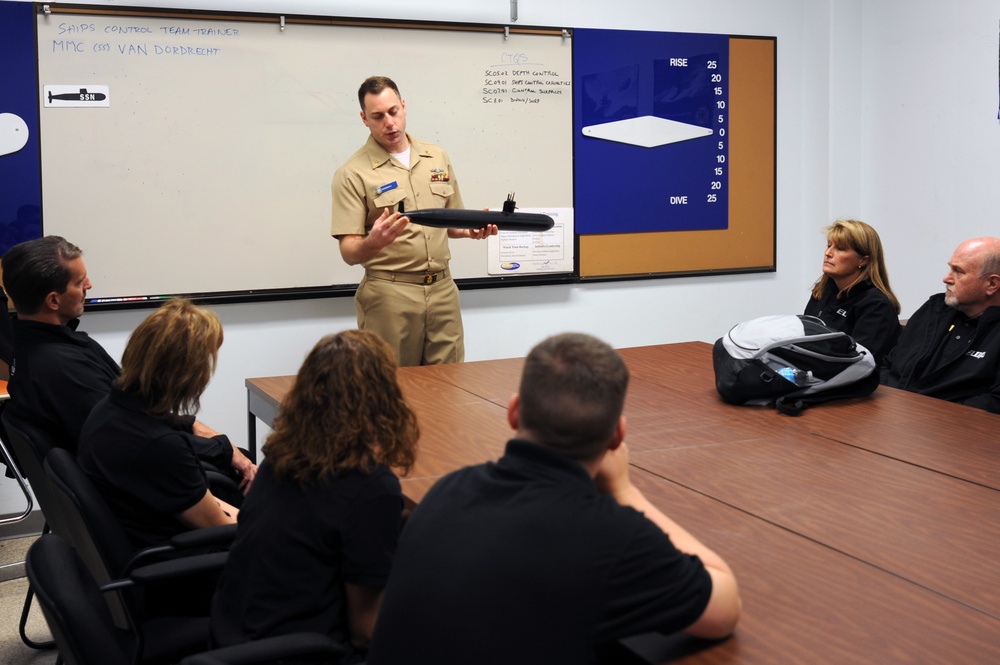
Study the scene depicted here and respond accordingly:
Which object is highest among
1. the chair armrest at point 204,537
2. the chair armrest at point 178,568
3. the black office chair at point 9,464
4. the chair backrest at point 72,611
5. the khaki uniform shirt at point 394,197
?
the khaki uniform shirt at point 394,197

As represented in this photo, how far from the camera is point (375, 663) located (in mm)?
1270

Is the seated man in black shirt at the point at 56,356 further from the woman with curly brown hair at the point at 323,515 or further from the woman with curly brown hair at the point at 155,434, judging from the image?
the woman with curly brown hair at the point at 323,515

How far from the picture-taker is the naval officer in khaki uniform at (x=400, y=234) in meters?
4.02

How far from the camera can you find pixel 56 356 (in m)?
2.62

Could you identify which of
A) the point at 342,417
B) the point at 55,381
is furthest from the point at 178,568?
the point at 55,381

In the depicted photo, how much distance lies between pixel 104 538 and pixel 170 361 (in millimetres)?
392

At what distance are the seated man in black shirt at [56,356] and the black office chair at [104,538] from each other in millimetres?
344

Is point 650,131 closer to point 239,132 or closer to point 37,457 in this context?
point 239,132

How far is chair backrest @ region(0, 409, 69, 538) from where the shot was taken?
7.18 ft

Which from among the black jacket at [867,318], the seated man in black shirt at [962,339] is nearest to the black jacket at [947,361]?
the seated man in black shirt at [962,339]

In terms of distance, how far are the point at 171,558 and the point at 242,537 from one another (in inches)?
24.1

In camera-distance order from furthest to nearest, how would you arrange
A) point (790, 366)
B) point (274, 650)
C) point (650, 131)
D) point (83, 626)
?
point (650, 131), point (790, 366), point (274, 650), point (83, 626)

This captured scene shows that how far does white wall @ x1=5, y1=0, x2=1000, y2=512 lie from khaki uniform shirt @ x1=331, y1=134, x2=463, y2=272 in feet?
1.57

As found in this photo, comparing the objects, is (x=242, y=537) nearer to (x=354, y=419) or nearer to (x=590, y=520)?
(x=354, y=419)
